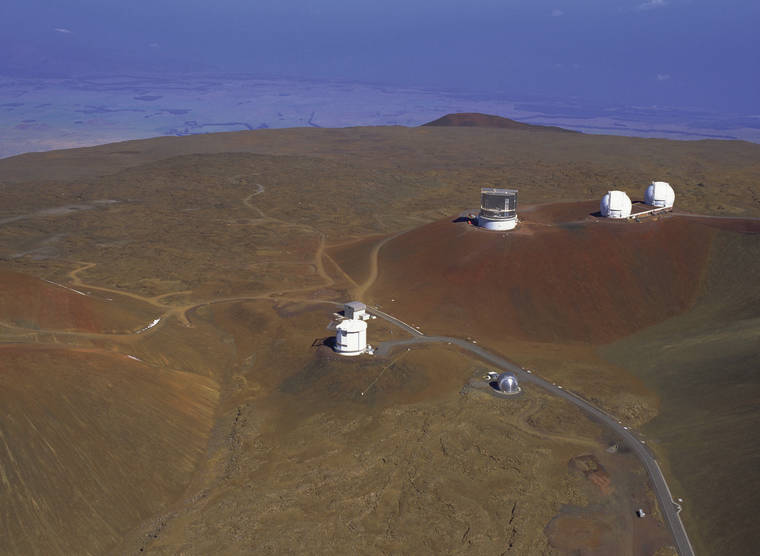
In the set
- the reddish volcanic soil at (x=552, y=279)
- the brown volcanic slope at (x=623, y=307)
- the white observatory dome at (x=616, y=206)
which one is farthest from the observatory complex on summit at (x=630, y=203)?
the brown volcanic slope at (x=623, y=307)

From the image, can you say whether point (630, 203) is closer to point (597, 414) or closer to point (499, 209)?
point (499, 209)

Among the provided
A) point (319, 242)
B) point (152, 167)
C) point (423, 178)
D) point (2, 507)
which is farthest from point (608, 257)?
point (152, 167)

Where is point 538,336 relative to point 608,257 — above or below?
below

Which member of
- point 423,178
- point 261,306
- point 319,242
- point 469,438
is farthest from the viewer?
point 423,178

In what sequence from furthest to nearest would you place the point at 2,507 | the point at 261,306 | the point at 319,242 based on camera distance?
the point at 319,242, the point at 261,306, the point at 2,507

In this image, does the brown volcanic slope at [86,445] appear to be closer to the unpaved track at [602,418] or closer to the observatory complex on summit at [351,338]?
the observatory complex on summit at [351,338]

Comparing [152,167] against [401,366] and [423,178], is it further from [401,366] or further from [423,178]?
[401,366]

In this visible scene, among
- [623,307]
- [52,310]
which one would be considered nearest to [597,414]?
[623,307]
